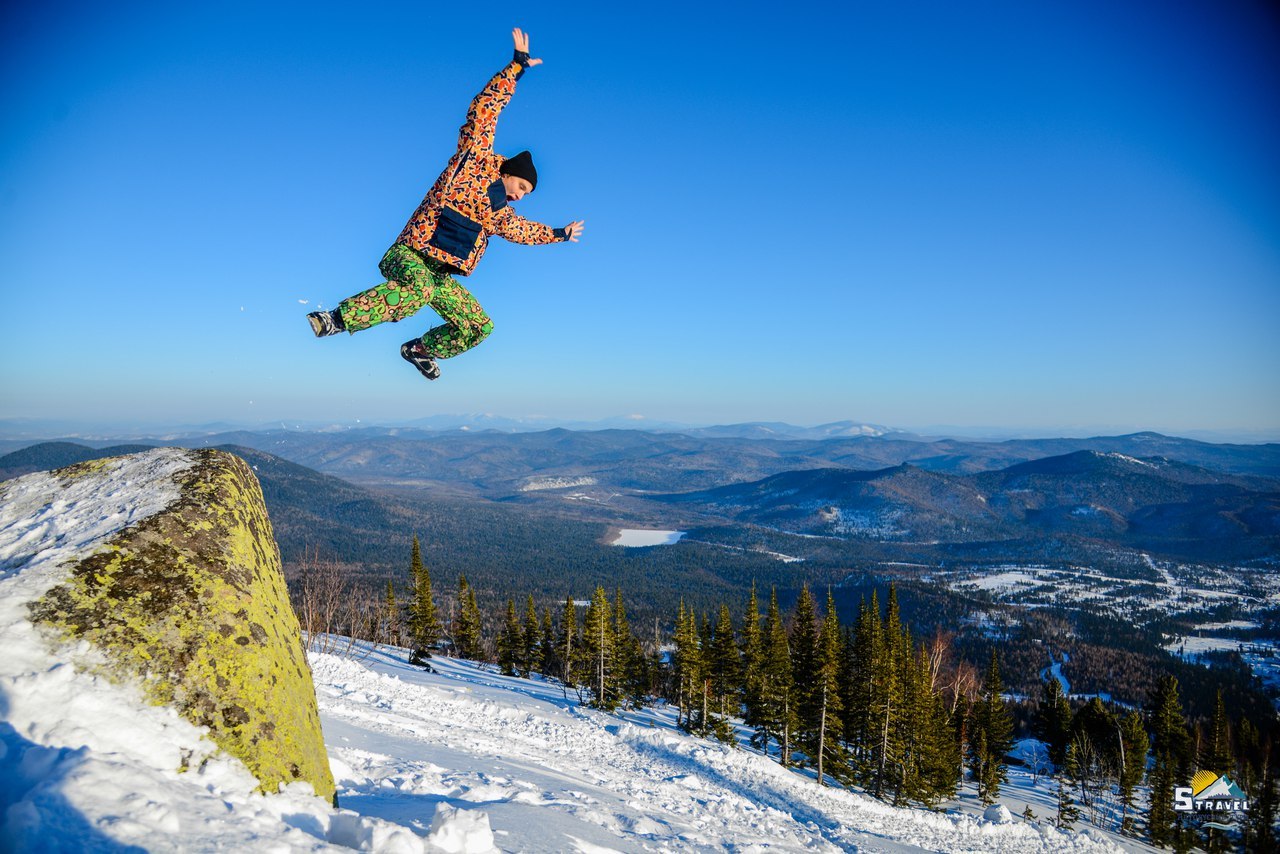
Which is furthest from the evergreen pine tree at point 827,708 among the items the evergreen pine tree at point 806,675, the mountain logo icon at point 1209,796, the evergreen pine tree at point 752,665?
the mountain logo icon at point 1209,796

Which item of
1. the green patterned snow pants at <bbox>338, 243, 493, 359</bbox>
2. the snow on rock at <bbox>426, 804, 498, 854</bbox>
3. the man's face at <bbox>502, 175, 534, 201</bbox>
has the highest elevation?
the man's face at <bbox>502, 175, 534, 201</bbox>

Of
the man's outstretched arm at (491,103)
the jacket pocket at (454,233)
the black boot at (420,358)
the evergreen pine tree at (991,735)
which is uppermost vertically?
the man's outstretched arm at (491,103)

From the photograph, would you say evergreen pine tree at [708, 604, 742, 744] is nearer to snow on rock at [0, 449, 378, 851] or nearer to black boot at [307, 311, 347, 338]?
black boot at [307, 311, 347, 338]

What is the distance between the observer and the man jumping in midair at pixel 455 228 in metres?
4.23

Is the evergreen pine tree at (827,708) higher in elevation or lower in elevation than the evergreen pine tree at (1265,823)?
higher

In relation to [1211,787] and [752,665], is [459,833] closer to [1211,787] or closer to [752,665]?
[752,665]

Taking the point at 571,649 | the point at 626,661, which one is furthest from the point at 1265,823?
the point at 571,649

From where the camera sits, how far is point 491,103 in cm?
439

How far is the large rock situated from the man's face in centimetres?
295

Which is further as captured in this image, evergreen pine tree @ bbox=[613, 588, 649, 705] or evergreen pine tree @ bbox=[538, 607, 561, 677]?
evergreen pine tree @ bbox=[538, 607, 561, 677]

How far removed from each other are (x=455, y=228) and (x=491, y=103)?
968 millimetres

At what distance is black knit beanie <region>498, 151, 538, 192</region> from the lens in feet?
15.1

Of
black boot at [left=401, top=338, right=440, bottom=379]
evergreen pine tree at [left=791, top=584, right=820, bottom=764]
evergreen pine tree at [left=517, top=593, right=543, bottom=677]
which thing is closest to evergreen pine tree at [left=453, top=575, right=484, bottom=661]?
evergreen pine tree at [left=517, top=593, right=543, bottom=677]

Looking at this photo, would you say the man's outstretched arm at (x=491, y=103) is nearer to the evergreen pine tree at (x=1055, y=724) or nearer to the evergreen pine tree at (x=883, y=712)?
the evergreen pine tree at (x=883, y=712)
